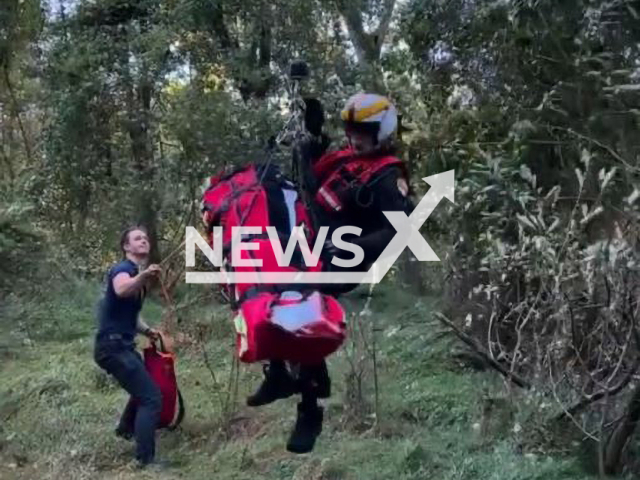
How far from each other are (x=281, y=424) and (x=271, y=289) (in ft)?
10.7

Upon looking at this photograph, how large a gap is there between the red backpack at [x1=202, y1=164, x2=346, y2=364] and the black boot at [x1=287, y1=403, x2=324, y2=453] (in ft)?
1.71

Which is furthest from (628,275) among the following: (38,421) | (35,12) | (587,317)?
(35,12)

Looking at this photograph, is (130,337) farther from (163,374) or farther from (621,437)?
(621,437)

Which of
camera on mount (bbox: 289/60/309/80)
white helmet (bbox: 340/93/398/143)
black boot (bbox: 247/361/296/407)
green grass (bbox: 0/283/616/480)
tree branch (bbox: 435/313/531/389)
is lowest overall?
green grass (bbox: 0/283/616/480)

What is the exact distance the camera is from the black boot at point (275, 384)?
177 inches

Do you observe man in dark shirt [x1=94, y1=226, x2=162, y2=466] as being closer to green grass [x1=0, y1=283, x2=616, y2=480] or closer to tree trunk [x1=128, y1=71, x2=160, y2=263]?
green grass [x1=0, y1=283, x2=616, y2=480]

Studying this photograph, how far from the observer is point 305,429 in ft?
14.6

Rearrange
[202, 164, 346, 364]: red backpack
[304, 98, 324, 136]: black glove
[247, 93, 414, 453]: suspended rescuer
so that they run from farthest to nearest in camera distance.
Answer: [304, 98, 324, 136]: black glove, [247, 93, 414, 453]: suspended rescuer, [202, 164, 346, 364]: red backpack

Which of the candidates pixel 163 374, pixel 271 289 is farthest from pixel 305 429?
pixel 163 374

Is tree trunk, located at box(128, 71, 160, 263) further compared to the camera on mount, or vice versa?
tree trunk, located at box(128, 71, 160, 263)

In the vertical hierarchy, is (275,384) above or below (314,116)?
below

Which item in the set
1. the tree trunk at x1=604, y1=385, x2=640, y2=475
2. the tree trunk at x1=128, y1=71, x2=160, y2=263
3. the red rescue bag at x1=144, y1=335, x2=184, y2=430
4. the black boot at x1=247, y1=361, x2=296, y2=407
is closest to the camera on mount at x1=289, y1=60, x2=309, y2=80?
the black boot at x1=247, y1=361, x2=296, y2=407

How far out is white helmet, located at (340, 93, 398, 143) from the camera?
3.99 m

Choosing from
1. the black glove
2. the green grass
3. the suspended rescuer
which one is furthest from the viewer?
the green grass
